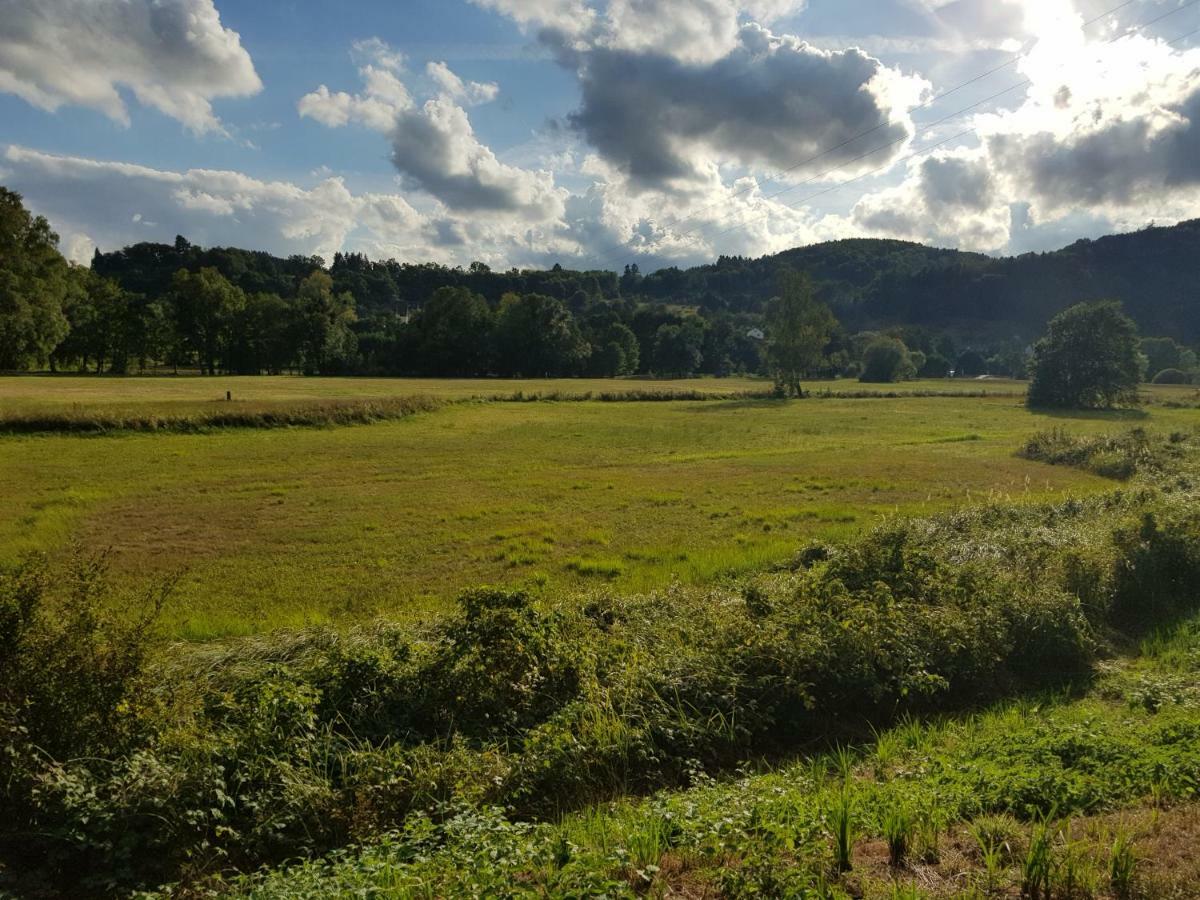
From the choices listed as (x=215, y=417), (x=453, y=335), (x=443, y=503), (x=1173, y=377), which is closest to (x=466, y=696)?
(x=443, y=503)

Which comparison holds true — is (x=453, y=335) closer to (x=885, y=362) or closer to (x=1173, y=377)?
(x=885, y=362)

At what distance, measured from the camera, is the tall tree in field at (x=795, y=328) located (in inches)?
3228

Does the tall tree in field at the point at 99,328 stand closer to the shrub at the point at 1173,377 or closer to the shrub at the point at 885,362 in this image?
the shrub at the point at 885,362

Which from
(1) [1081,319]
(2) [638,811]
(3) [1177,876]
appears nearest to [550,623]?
(2) [638,811]

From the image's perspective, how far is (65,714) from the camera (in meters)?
6.21

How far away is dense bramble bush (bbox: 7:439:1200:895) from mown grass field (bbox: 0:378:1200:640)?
388 centimetres

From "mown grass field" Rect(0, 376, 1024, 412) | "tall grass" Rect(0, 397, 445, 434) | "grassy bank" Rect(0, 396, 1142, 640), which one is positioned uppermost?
"mown grass field" Rect(0, 376, 1024, 412)

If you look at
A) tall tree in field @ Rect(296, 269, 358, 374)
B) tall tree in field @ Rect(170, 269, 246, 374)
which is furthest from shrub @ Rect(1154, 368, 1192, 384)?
tall tree in field @ Rect(170, 269, 246, 374)

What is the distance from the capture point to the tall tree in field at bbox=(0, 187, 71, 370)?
215ft

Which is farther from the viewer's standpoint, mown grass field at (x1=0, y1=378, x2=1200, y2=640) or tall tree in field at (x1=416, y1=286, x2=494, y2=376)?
tall tree in field at (x1=416, y1=286, x2=494, y2=376)

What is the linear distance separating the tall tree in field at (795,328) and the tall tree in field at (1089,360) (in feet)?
76.4

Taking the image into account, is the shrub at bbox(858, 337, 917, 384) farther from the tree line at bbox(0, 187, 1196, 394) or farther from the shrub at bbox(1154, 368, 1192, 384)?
the shrub at bbox(1154, 368, 1192, 384)

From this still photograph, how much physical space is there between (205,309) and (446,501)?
9137 centimetres

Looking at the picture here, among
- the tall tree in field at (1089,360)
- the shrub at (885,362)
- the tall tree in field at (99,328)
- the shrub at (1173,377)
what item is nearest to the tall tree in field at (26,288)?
the tall tree in field at (99,328)
